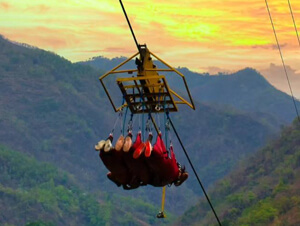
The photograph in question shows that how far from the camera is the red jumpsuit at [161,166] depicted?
20.7 m

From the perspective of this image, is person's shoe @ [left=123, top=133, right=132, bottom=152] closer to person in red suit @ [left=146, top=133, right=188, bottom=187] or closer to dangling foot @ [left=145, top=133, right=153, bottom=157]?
dangling foot @ [left=145, top=133, right=153, bottom=157]

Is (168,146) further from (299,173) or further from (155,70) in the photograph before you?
(299,173)

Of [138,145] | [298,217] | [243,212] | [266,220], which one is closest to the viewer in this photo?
[138,145]

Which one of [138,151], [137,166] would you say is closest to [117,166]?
[137,166]

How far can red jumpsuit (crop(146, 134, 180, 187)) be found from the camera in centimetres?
2072

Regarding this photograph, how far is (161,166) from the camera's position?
68.7 ft

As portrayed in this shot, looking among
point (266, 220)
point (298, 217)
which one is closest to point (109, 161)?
point (298, 217)

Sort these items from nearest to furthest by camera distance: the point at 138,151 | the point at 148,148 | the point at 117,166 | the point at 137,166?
the point at 138,151
the point at 148,148
the point at 137,166
the point at 117,166

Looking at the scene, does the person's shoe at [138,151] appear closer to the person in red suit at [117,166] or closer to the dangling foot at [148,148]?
the dangling foot at [148,148]

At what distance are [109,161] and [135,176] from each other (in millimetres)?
824

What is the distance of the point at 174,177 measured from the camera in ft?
71.8

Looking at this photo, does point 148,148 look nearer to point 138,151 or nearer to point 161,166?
point 138,151

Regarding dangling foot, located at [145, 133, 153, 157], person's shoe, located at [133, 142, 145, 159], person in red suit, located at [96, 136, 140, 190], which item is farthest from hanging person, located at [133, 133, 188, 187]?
person in red suit, located at [96, 136, 140, 190]

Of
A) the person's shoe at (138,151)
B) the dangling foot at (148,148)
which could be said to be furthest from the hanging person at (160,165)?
the dangling foot at (148,148)
